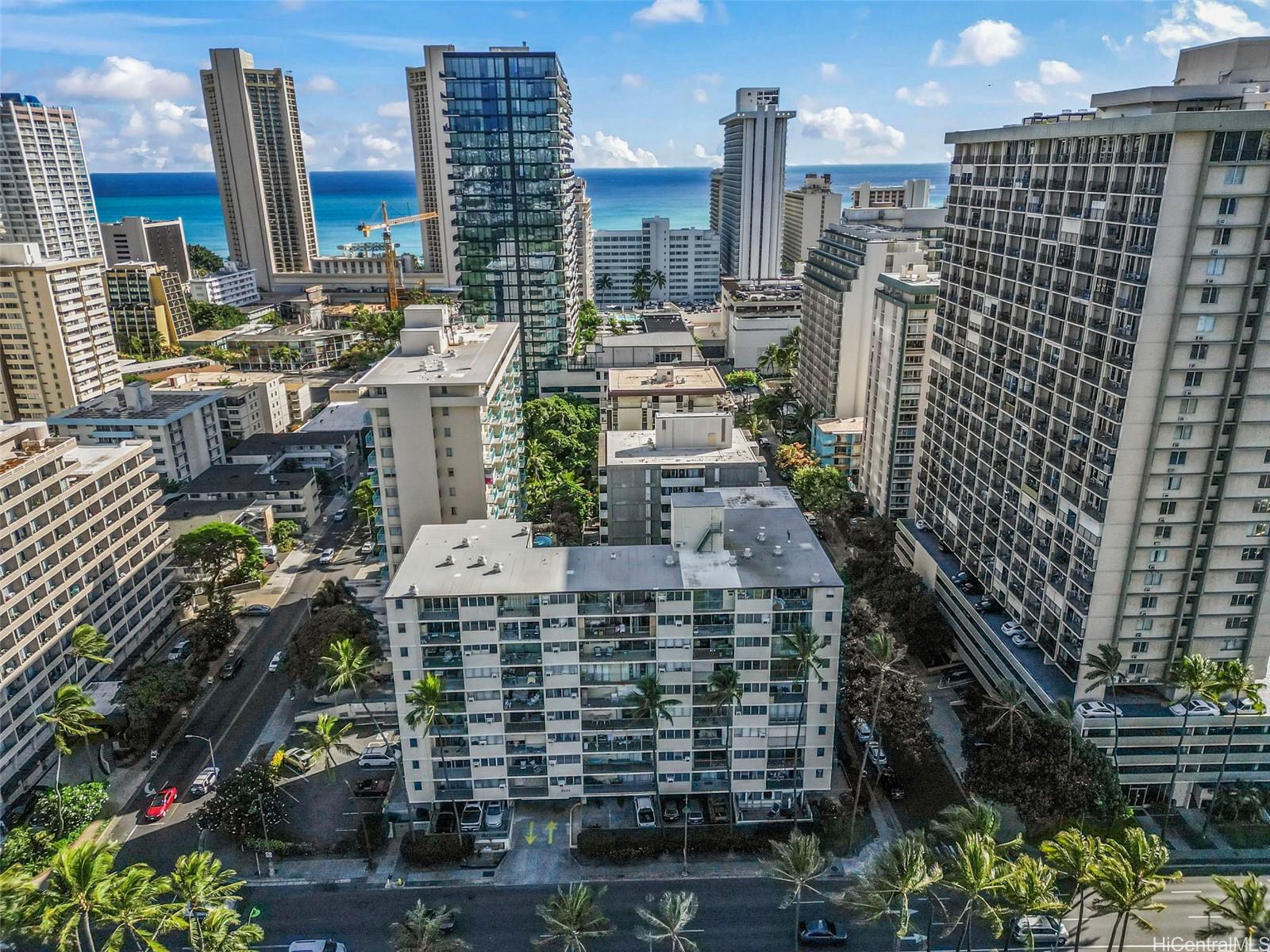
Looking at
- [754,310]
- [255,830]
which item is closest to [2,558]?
[255,830]

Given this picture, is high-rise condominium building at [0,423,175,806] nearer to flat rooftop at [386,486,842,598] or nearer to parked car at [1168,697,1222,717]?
flat rooftop at [386,486,842,598]

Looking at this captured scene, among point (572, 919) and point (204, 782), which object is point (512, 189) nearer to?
point (204, 782)

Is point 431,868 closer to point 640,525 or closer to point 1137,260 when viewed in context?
point 640,525

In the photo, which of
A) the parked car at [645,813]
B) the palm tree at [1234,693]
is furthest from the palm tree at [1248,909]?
the parked car at [645,813]

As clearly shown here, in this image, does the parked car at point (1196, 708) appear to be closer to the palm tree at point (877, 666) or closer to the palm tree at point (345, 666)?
the palm tree at point (877, 666)

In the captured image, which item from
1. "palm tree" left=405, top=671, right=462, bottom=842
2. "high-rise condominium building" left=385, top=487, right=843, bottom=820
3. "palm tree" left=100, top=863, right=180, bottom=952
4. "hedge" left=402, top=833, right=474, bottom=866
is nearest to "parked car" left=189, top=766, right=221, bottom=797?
"high-rise condominium building" left=385, top=487, right=843, bottom=820
